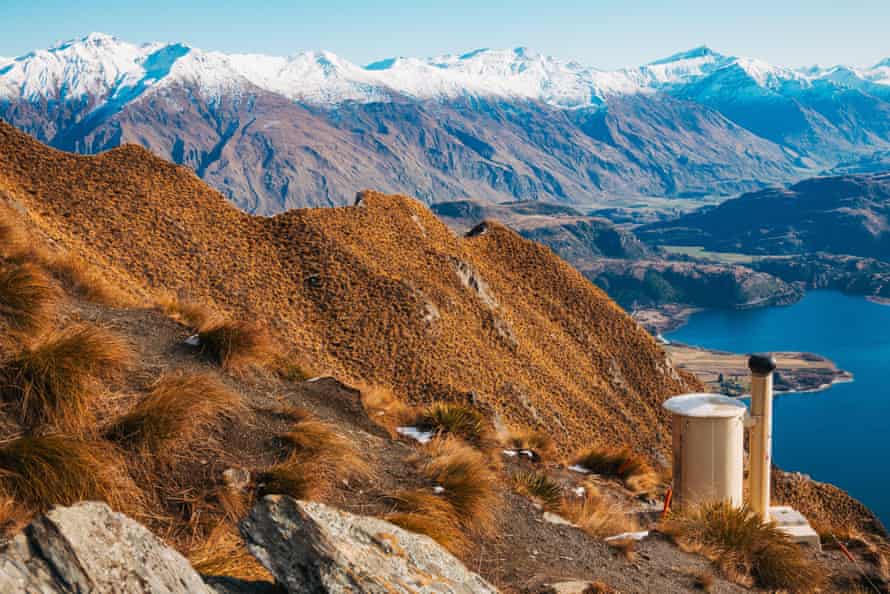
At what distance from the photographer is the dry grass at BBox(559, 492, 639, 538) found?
11180mm

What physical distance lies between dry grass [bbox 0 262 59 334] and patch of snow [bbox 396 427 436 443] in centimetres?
Result: 578

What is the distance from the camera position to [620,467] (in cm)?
1667

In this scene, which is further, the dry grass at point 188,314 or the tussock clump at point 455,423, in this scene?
the dry grass at point 188,314

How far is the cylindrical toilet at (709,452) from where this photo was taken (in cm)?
1405

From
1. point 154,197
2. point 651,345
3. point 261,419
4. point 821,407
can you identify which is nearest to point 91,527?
point 261,419

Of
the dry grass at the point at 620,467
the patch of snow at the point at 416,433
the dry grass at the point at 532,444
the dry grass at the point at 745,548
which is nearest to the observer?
the dry grass at the point at 745,548

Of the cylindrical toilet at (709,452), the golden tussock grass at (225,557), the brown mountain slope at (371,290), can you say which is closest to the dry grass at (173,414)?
the golden tussock grass at (225,557)

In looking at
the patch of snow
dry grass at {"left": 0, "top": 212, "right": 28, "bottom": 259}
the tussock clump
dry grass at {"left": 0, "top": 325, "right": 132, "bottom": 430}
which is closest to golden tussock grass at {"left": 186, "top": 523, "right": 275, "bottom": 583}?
dry grass at {"left": 0, "top": 325, "right": 132, "bottom": 430}

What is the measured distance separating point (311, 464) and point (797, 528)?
10.1 meters

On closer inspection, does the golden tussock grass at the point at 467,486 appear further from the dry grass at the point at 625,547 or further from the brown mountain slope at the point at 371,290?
the brown mountain slope at the point at 371,290

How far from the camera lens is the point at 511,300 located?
31.0 m

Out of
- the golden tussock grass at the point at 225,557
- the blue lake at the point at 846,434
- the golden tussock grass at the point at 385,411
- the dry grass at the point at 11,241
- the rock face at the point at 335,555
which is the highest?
the dry grass at the point at 11,241

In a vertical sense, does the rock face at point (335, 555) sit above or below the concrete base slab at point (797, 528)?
above

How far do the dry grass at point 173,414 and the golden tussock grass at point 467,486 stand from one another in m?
2.79
